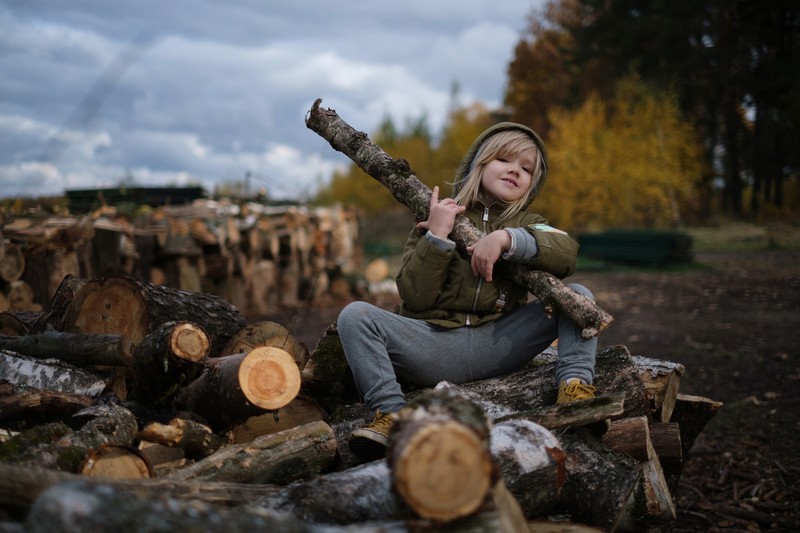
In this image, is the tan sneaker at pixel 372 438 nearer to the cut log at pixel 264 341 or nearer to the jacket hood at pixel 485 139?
the cut log at pixel 264 341

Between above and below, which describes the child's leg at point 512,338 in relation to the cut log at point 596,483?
above

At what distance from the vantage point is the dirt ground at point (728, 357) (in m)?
3.89

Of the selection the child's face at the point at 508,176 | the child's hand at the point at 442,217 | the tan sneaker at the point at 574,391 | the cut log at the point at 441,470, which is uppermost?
the child's face at the point at 508,176

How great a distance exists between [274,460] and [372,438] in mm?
365

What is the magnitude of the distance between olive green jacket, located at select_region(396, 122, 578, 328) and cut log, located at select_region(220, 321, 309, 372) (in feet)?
2.27

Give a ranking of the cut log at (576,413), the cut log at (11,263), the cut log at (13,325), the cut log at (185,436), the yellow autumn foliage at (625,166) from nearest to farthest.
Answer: the cut log at (576,413), the cut log at (185,436), the cut log at (13,325), the cut log at (11,263), the yellow autumn foliage at (625,166)

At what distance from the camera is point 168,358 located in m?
2.87

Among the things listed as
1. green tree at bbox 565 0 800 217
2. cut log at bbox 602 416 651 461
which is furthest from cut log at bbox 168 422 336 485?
green tree at bbox 565 0 800 217

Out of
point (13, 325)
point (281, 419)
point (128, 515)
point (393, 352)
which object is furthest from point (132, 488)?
point (13, 325)

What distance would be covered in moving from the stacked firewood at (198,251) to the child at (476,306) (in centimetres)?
133

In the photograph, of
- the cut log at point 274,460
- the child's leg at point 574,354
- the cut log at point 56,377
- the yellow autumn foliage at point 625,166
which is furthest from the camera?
the yellow autumn foliage at point 625,166

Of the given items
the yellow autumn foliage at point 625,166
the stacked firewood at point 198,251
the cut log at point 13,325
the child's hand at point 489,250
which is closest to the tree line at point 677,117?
the yellow autumn foliage at point 625,166

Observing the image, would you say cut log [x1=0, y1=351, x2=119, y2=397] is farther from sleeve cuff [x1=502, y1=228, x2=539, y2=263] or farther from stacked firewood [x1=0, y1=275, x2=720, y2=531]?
sleeve cuff [x1=502, y1=228, x2=539, y2=263]

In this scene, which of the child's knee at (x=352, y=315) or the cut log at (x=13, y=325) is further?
the cut log at (x=13, y=325)
